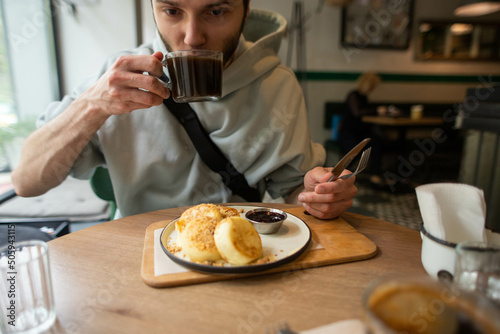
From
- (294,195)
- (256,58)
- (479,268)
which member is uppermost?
(256,58)

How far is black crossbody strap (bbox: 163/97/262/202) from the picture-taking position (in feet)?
5.00

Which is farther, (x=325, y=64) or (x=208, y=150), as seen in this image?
(x=325, y=64)

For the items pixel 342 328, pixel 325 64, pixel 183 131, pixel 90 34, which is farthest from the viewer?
pixel 325 64

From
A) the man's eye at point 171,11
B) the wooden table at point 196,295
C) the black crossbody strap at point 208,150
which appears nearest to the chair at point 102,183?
the black crossbody strap at point 208,150

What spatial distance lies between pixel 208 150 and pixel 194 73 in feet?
1.65

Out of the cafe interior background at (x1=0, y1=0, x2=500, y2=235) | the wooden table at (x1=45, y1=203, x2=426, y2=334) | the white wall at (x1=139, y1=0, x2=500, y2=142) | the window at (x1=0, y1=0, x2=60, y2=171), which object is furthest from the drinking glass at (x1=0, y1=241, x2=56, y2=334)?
the white wall at (x1=139, y1=0, x2=500, y2=142)

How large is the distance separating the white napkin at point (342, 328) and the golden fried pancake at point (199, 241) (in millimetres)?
330

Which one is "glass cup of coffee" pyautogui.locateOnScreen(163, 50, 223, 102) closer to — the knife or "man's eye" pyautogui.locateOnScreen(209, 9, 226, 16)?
"man's eye" pyautogui.locateOnScreen(209, 9, 226, 16)

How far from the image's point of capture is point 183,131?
62.6 inches

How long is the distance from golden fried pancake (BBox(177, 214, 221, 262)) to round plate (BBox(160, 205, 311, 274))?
31mm

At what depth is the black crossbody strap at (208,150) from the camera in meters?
1.53

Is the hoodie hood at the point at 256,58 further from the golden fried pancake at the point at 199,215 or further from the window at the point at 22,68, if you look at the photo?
the window at the point at 22,68

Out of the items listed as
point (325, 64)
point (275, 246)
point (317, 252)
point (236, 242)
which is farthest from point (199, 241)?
point (325, 64)

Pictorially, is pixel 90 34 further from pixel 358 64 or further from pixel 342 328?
pixel 358 64
